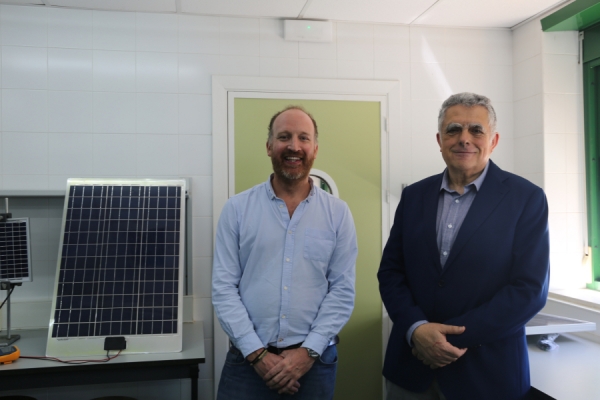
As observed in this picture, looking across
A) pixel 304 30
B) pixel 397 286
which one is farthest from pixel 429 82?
pixel 397 286

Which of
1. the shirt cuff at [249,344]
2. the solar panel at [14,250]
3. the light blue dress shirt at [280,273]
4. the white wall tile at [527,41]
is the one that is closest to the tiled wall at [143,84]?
the solar panel at [14,250]

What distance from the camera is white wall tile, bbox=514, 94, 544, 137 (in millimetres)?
3006

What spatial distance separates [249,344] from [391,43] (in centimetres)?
216

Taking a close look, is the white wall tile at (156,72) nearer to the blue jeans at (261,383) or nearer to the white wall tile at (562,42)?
the blue jeans at (261,383)

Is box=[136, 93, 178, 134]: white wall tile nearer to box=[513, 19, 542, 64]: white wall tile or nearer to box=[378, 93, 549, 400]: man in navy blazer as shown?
box=[378, 93, 549, 400]: man in navy blazer

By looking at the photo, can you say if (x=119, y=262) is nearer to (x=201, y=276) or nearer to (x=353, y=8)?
(x=201, y=276)

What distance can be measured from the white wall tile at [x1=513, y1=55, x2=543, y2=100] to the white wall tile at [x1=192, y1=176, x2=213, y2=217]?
6.65ft

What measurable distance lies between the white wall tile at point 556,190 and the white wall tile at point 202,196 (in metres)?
1.98

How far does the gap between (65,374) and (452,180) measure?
1.73 meters

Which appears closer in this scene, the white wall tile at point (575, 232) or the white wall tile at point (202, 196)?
the white wall tile at point (202, 196)

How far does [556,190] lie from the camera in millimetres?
2980

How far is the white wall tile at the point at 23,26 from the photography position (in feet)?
8.97

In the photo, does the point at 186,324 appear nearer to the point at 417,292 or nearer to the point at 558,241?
the point at 417,292

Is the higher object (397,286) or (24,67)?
(24,67)
